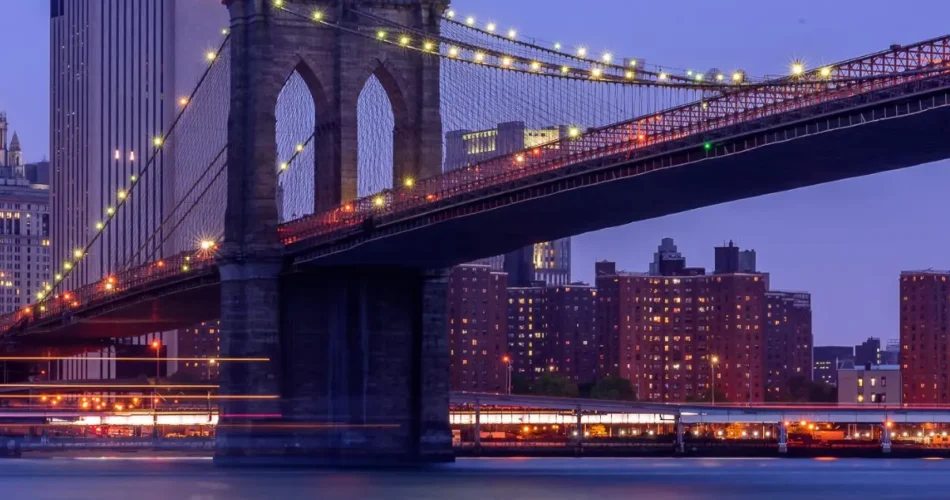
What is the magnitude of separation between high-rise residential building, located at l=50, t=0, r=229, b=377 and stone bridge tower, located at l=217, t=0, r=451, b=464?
42.1 metres

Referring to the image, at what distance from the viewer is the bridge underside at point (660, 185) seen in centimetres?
4788

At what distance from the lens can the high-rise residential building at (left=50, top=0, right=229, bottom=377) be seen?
123 metres

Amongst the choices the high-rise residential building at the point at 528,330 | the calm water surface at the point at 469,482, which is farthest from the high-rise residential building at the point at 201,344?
the calm water surface at the point at 469,482

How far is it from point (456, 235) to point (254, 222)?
768 cm

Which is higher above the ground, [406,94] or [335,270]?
Result: [406,94]

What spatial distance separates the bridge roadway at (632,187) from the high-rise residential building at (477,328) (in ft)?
248

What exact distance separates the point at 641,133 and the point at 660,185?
208cm

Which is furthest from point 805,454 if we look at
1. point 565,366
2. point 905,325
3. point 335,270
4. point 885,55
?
point 565,366

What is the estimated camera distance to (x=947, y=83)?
144 ft

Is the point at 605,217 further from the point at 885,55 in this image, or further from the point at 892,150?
the point at 885,55

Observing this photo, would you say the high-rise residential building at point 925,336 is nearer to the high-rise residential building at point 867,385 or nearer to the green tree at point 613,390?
the high-rise residential building at point 867,385

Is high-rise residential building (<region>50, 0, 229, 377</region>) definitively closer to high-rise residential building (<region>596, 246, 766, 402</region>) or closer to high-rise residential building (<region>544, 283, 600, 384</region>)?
high-rise residential building (<region>544, 283, 600, 384</region>)

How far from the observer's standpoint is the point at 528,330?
188500 millimetres

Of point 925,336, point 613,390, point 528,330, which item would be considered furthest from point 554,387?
point 528,330
